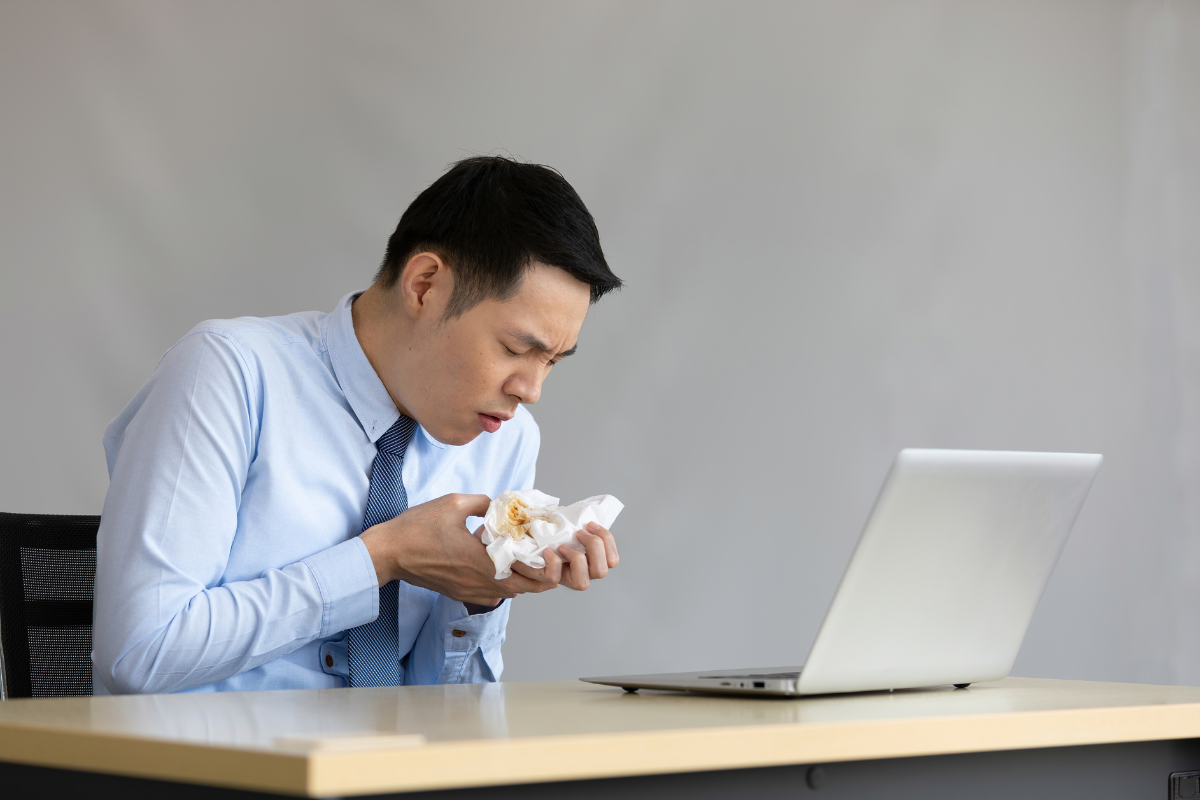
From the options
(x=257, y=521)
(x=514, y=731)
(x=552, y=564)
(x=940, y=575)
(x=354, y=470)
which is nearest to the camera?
(x=514, y=731)

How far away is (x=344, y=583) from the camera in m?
1.33

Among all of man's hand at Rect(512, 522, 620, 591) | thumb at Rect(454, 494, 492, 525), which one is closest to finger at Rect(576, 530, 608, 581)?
man's hand at Rect(512, 522, 620, 591)

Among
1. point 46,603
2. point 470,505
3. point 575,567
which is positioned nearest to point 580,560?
point 575,567

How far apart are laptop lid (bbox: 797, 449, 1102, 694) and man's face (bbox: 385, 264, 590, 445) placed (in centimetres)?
68

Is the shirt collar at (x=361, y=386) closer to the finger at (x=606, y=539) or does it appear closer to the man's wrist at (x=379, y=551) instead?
the man's wrist at (x=379, y=551)

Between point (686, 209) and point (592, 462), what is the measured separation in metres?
0.77

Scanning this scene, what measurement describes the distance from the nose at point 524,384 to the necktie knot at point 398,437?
0.18m

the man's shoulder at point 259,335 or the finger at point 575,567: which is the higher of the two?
the man's shoulder at point 259,335

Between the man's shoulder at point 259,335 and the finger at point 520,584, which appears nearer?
the finger at point 520,584

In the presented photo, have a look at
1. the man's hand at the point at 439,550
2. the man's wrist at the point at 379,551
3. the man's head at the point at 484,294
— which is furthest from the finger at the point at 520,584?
the man's head at the point at 484,294

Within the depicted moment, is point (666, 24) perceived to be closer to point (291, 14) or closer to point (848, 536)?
point (291, 14)

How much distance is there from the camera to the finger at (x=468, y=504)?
137 centimetres

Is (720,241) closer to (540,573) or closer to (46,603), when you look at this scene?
(540,573)

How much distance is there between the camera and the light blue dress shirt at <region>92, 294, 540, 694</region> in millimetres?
1267
